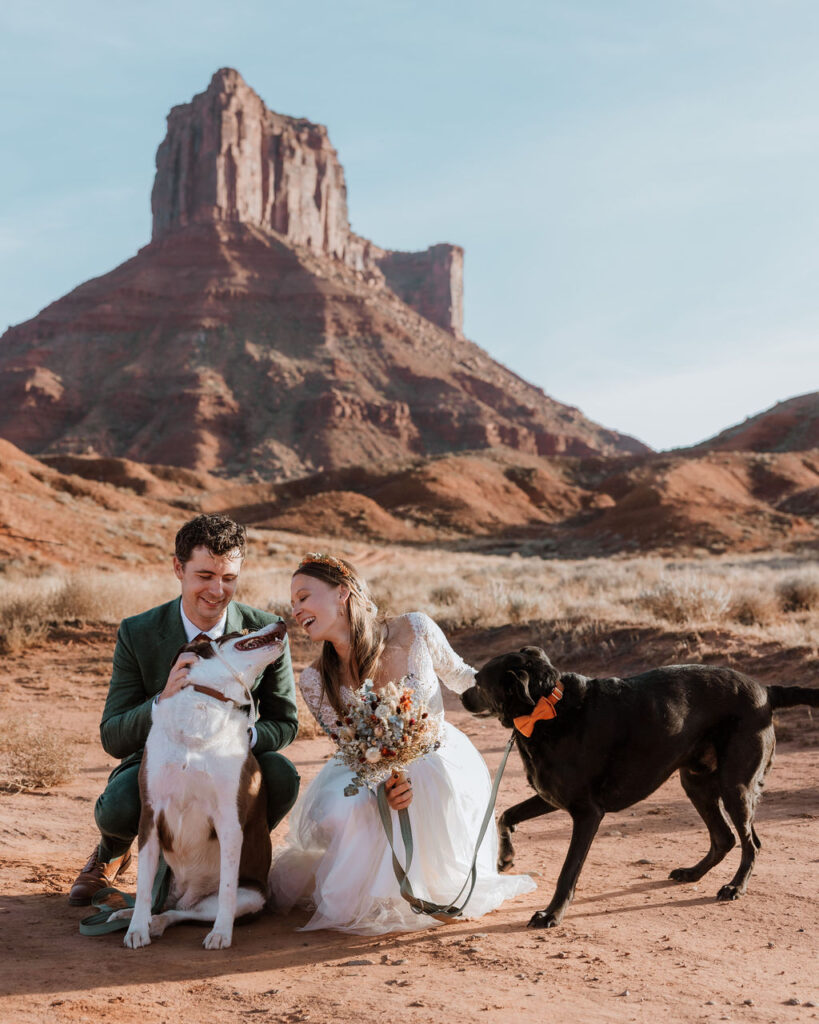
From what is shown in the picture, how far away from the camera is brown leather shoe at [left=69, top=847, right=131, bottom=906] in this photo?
4766 mm

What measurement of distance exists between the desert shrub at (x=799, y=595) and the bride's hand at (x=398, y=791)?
12812 millimetres

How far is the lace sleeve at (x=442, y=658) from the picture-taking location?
4.61 m

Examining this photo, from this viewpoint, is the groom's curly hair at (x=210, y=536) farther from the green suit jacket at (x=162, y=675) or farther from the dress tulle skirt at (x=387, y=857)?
the dress tulle skirt at (x=387, y=857)

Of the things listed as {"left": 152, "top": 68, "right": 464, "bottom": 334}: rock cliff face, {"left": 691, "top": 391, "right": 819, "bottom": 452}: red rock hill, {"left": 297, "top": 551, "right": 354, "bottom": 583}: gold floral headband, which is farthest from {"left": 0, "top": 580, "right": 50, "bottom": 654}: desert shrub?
{"left": 152, "top": 68, "right": 464, "bottom": 334}: rock cliff face

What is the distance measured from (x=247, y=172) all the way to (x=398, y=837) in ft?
392

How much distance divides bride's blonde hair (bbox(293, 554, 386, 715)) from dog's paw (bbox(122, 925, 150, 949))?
1.27m

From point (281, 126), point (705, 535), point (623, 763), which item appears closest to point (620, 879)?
point (623, 763)

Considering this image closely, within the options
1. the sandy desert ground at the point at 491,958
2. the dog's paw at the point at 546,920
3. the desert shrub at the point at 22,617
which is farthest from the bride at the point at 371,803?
the desert shrub at the point at 22,617

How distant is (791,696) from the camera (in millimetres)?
4684

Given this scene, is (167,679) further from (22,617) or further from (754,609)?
(754,609)

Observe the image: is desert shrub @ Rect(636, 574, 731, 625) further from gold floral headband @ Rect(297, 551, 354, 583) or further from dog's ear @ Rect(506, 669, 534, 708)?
gold floral headband @ Rect(297, 551, 354, 583)

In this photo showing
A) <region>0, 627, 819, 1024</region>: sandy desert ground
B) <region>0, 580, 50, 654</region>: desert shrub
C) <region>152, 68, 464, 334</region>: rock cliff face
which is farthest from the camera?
<region>152, 68, 464, 334</region>: rock cliff face

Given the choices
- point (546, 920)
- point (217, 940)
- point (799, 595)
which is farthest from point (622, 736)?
point (799, 595)

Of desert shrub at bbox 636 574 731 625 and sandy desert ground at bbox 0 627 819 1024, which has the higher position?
desert shrub at bbox 636 574 731 625
